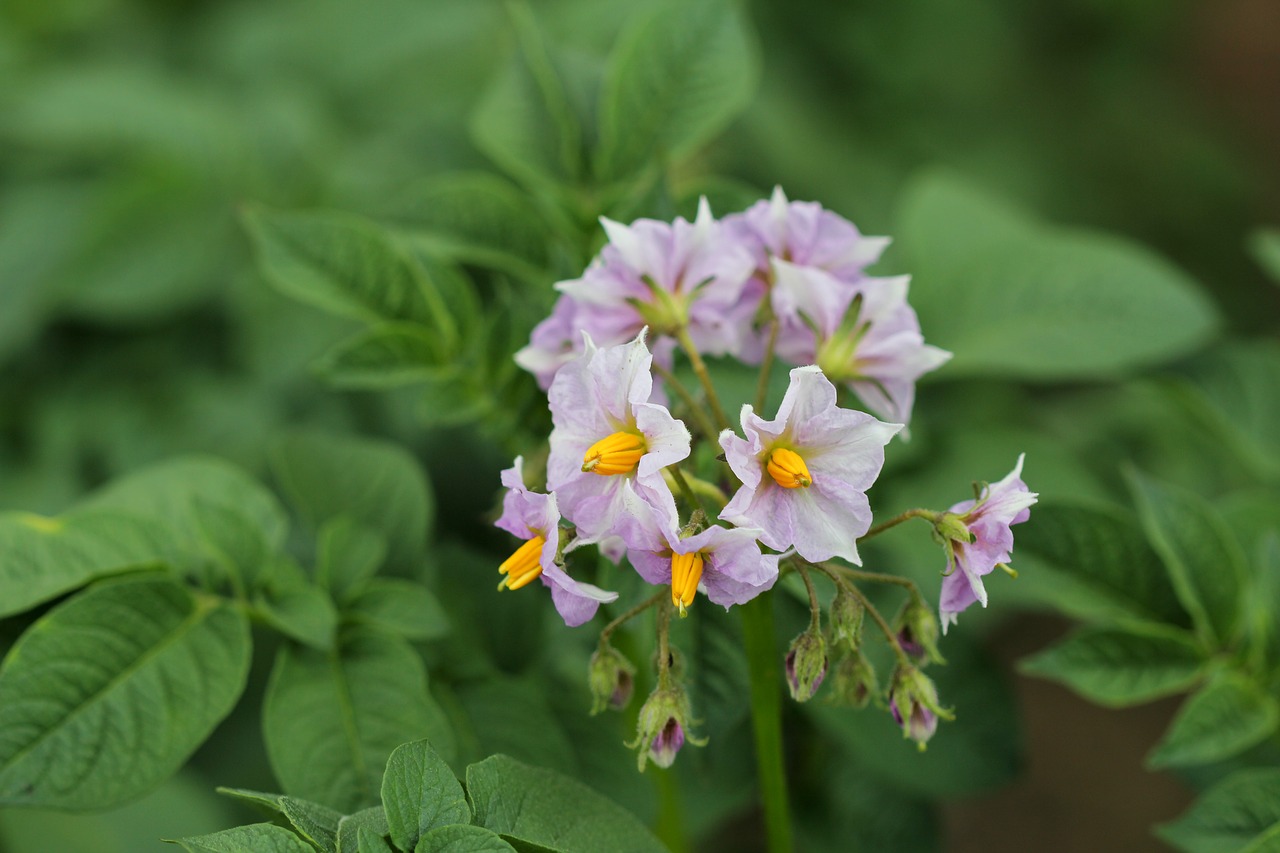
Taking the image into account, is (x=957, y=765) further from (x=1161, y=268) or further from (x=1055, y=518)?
(x=1161, y=268)

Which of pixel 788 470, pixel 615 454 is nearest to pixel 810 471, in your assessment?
pixel 788 470

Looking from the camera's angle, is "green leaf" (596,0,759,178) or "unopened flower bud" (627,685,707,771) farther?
"green leaf" (596,0,759,178)

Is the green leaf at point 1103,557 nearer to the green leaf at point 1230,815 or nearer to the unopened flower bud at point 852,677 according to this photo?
the green leaf at point 1230,815

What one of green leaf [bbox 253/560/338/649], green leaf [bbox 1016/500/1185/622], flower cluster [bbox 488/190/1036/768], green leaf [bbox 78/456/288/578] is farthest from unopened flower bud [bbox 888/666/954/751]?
green leaf [bbox 78/456/288/578]

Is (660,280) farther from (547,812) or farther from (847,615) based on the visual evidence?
(547,812)

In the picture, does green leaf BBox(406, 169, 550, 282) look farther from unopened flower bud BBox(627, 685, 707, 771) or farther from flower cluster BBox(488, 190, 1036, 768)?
unopened flower bud BBox(627, 685, 707, 771)
